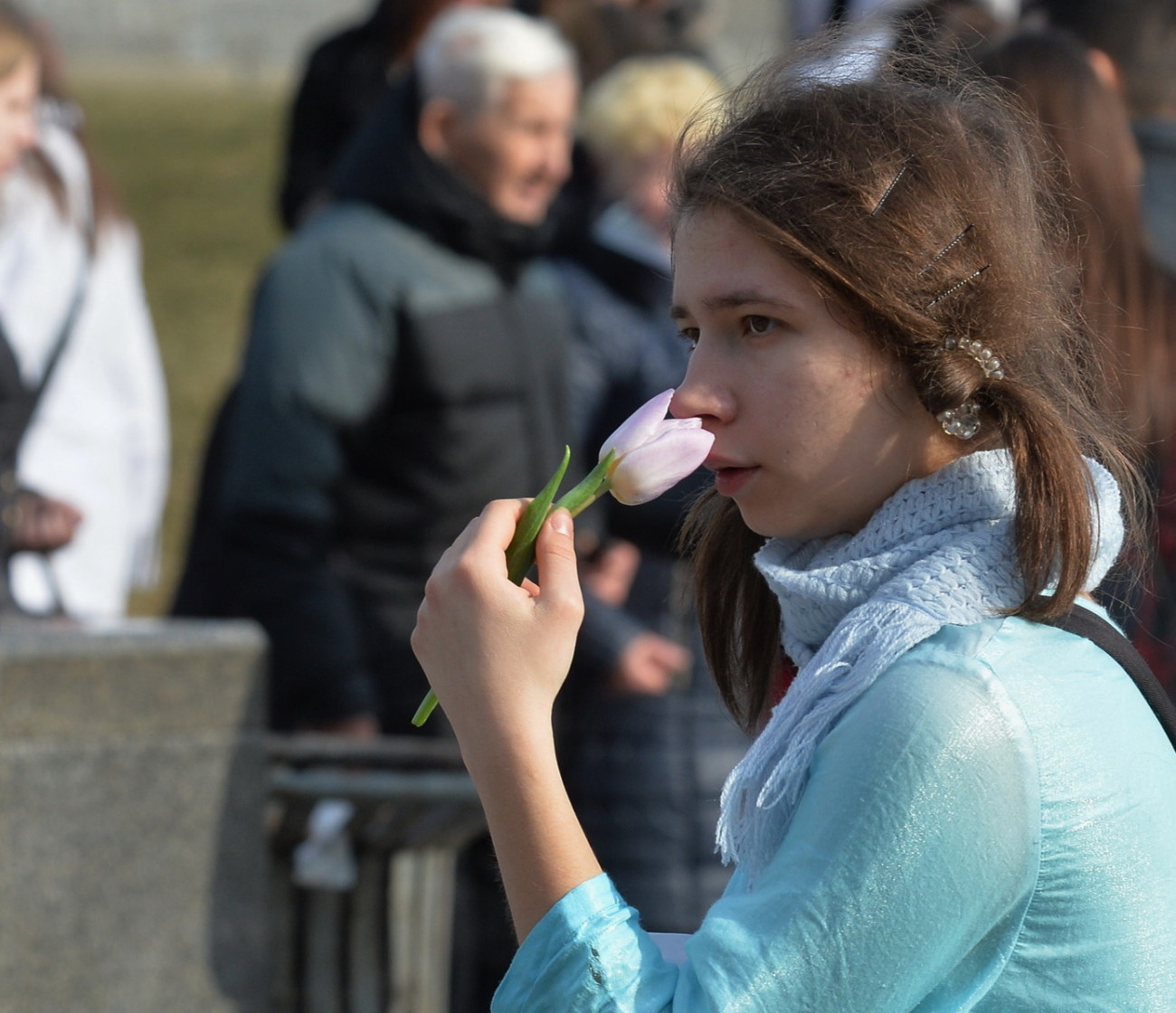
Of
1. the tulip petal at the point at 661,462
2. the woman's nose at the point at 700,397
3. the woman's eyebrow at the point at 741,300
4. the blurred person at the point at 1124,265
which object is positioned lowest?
the blurred person at the point at 1124,265

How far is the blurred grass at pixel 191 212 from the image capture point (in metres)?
11.0

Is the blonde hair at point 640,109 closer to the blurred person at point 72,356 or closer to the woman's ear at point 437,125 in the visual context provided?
the woman's ear at point 437,125

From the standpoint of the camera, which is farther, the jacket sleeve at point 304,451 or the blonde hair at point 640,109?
the blonde hair at point 640,109

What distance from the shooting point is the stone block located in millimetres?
3395

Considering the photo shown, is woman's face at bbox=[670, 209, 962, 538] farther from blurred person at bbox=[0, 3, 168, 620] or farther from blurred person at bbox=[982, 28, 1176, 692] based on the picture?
blurred person at bbox=[0, 3, 168, 620]

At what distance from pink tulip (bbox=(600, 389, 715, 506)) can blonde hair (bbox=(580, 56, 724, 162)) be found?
3.18m

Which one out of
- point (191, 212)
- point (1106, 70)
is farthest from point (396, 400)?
point (191, 212)

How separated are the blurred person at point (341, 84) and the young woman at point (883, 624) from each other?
415 centimetres

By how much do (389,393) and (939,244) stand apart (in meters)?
2.67

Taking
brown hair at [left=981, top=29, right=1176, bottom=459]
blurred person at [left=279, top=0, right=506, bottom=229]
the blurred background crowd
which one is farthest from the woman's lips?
blurred person at [left=279, top=0, right=506, bottom=229]

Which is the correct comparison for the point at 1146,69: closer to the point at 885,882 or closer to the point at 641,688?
the point at 641,688

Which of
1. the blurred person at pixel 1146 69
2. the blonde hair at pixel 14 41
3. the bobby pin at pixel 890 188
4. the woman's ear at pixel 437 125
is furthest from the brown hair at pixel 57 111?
the bobby pin at pixel 890 188

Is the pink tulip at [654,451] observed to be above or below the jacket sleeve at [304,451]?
above

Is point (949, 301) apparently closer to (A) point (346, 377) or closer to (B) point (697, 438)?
(B) point (697, 438)
